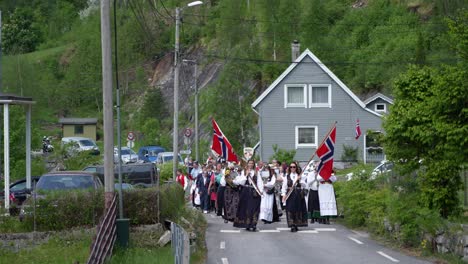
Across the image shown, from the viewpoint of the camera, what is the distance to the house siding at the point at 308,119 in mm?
56594

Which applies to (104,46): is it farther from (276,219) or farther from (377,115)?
(377,115)

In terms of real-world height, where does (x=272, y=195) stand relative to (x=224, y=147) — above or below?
below

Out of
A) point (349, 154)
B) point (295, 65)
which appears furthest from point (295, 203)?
point (349, 154)

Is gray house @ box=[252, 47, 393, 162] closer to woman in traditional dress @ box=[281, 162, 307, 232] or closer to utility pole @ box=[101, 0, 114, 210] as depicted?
woman in traditional dress @ box=[281, 162, 307, 232]

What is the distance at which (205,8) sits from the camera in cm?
10362

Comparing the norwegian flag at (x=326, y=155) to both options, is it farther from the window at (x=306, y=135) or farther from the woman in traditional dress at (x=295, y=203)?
the window at (x=306, y=135)

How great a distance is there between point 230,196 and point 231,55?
4414cm

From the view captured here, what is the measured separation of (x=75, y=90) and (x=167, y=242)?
80567 millimetres

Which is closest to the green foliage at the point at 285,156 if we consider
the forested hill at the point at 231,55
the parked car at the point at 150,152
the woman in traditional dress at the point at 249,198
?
the forested hill at the point at 231,55

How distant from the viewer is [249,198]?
1024 inches

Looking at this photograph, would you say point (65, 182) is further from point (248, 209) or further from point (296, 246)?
point (296, 246)

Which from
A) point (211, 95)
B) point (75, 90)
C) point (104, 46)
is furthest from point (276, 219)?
point (75, 90)

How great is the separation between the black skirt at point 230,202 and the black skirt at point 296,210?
1763 mm

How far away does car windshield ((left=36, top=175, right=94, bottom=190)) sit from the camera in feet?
76.2
